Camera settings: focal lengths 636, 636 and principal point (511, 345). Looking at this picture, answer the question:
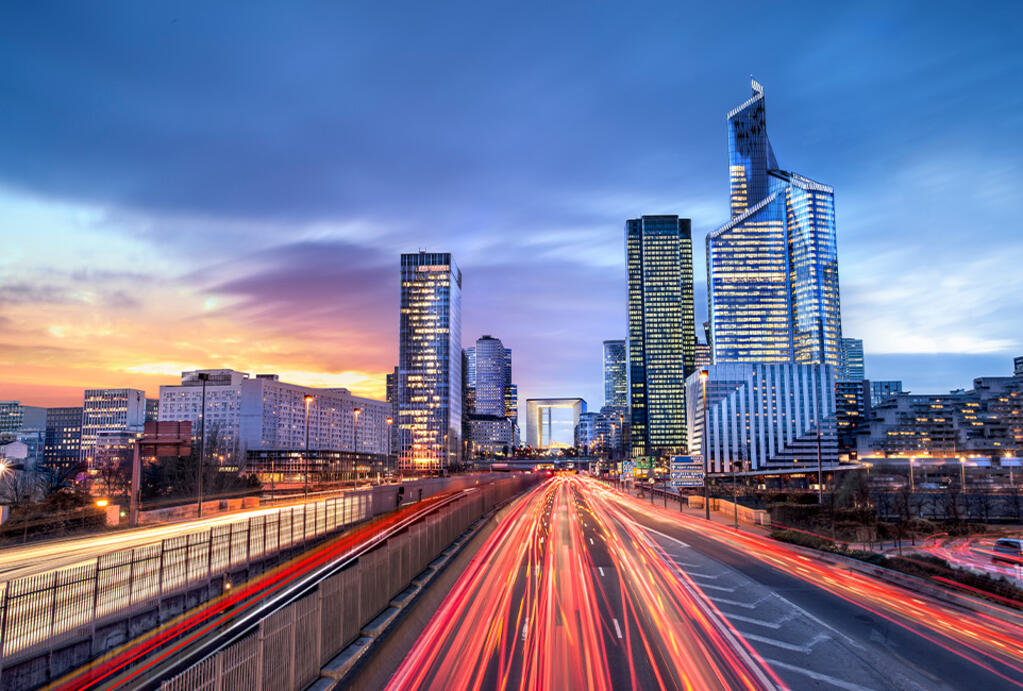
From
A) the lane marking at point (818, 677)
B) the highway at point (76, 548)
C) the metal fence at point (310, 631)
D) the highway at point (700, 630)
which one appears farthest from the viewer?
Result: the highway at point (76, 548)

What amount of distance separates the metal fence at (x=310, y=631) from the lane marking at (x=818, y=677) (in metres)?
11.1

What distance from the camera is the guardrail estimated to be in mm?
14227

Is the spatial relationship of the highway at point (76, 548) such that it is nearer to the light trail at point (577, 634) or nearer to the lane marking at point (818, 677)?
the light trail at point (577, 634)

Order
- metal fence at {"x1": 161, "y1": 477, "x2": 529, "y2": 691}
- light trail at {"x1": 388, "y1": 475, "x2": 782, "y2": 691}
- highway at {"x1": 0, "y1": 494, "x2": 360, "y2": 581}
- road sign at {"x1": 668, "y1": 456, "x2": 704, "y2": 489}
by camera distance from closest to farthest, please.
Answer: metal fence at {"x1": 161, "y1": 477, "x2": 529, "y2": 691}, light trail at {"x1": 388, "y1": 475, "x2": 782, "y2": 691}, highway at {"x1": 0, "y1": 494, "x2": 360, "y2": 581}, road sign at {"x1": 668, "y1": 456, "x2": 704, "y2": 489}

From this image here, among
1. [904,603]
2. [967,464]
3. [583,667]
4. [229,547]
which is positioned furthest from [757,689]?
[967,464]

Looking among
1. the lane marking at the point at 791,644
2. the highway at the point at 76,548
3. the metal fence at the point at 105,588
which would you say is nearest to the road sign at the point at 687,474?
the highway at the point at 76,548

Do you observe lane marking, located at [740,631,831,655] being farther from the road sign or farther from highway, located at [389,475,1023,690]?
the road sign

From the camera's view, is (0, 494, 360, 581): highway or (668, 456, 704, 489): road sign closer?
(0, 494, 360, 581): highway

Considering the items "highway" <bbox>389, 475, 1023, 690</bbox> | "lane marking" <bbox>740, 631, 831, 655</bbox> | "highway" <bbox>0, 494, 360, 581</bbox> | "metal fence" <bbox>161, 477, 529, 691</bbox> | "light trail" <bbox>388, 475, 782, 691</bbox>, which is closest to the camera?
"metal fence" <bbox>161, 477, 529, 691</bbox>

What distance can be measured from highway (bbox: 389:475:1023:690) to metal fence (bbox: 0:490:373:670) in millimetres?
8057

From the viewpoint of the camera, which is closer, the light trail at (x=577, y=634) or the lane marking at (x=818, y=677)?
the lane marking at (x=818, y=677)

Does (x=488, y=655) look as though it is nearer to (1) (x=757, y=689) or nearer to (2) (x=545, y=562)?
(1) (x=757, y=689)

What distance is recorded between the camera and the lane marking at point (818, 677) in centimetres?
1481

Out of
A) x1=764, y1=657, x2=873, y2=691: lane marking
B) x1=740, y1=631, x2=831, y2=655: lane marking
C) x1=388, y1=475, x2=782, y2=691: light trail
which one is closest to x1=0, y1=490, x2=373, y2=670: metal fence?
x1=388, y1=475, x2=782, y2=691: light trail
